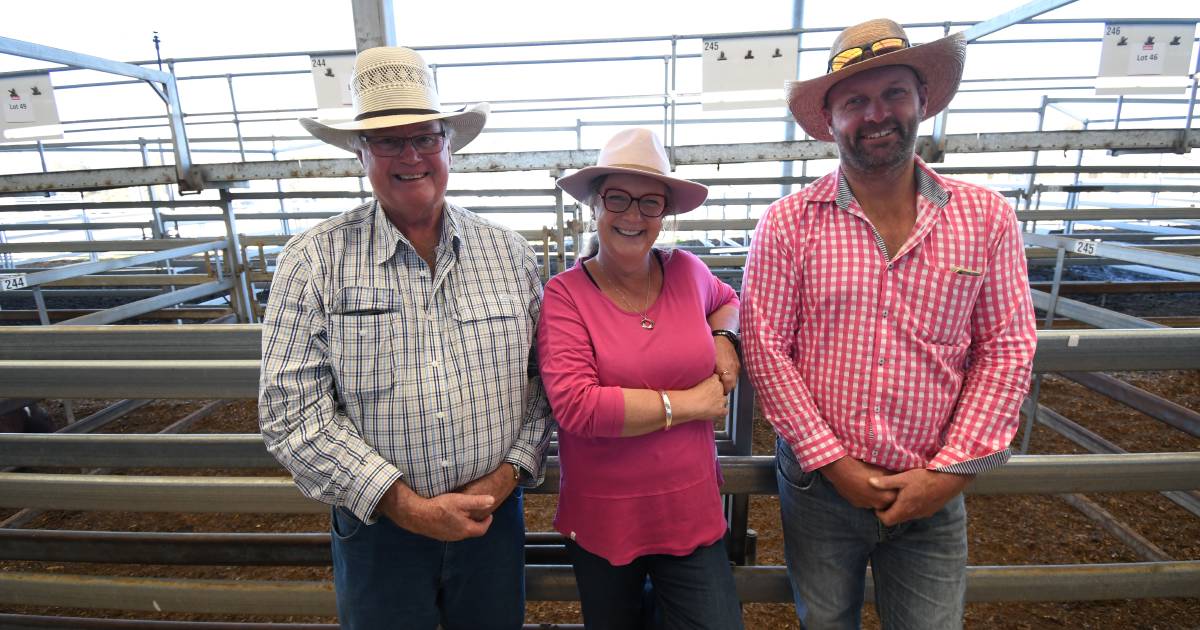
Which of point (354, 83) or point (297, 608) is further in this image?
point (297, 608)

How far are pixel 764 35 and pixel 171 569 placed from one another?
15.0 feet

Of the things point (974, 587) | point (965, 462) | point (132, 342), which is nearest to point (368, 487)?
point (132, 342)

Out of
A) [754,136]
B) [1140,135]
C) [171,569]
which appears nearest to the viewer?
[171,569]

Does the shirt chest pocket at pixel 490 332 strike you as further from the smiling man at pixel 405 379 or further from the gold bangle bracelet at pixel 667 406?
the gold bangle bracelet at pixel 667 406

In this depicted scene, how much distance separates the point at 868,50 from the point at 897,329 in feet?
2.02

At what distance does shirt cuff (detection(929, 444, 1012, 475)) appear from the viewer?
3.93 ft

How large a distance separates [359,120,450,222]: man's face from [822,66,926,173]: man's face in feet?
3.08

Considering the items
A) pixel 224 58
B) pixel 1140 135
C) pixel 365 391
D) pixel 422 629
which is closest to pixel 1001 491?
pixel 422 629

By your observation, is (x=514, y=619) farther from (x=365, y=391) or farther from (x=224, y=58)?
(x=224, y=58)

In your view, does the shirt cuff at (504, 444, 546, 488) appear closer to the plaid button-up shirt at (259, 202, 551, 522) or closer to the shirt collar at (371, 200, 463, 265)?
the plaid button-up shirt at (259, 202, 551, 522)

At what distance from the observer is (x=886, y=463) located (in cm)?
125

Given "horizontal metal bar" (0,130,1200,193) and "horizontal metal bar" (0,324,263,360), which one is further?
"horizontal metal bar" (0,130,1200,193)

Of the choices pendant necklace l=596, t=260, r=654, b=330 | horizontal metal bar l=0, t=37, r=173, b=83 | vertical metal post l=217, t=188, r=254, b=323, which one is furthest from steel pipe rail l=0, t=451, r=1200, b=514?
vertical metal post l=217, t=188, r=254, b=323

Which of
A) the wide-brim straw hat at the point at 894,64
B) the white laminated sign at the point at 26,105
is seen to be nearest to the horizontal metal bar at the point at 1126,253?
the wide-brim straw hat at the point at 894,64
